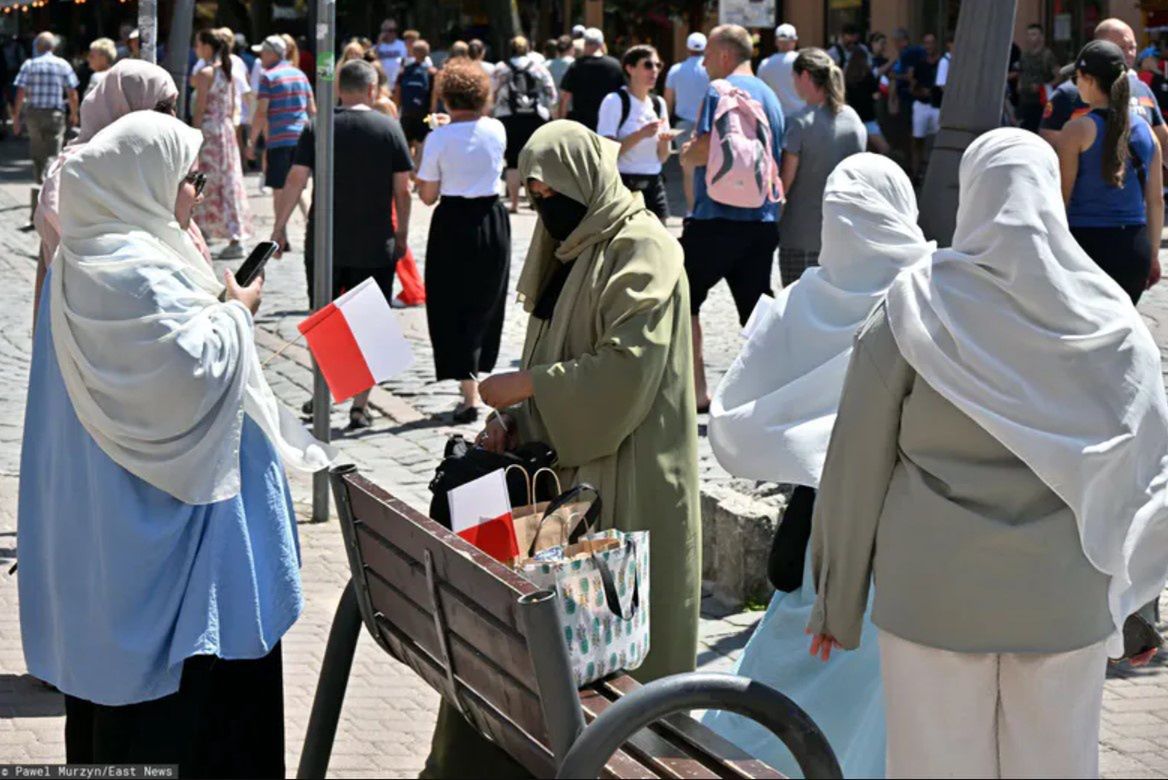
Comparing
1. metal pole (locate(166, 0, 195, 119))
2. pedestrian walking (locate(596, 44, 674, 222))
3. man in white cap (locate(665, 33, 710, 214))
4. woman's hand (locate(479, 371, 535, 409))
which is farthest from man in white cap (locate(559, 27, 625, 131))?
woman's hand (locate(479, 371, 535, 409))

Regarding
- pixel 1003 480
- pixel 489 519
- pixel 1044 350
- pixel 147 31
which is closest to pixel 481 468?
pixel 489 519

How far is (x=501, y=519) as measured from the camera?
14.2 ft

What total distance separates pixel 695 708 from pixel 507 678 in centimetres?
58

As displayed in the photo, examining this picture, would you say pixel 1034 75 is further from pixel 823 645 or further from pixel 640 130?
pixel 823 645

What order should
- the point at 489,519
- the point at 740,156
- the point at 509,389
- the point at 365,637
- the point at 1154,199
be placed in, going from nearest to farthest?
1. the point at 489,519
2. the point at 509,389
3. the point at 365,637
4. the point at 1154,199
5. the point at 740,156

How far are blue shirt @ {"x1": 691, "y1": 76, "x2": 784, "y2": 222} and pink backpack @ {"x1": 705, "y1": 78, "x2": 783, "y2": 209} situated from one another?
6 cm

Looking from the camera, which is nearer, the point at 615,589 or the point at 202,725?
the point at 615,589

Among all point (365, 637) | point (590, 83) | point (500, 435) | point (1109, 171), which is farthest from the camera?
point (590, 83)

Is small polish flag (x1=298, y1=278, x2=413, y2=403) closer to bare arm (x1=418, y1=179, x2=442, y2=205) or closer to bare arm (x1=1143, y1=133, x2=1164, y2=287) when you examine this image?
bare arm (x1=1143, y1=133, x2=1164, y2=287)

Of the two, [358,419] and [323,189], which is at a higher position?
[323,189]

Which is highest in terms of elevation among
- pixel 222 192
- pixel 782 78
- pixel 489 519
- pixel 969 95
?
pixel 969 95

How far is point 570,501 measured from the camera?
4445mm

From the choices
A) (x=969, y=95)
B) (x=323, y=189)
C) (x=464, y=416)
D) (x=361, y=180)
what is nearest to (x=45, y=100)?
(x=361, y=180)

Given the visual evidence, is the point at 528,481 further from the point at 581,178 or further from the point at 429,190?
the point at 429,190
